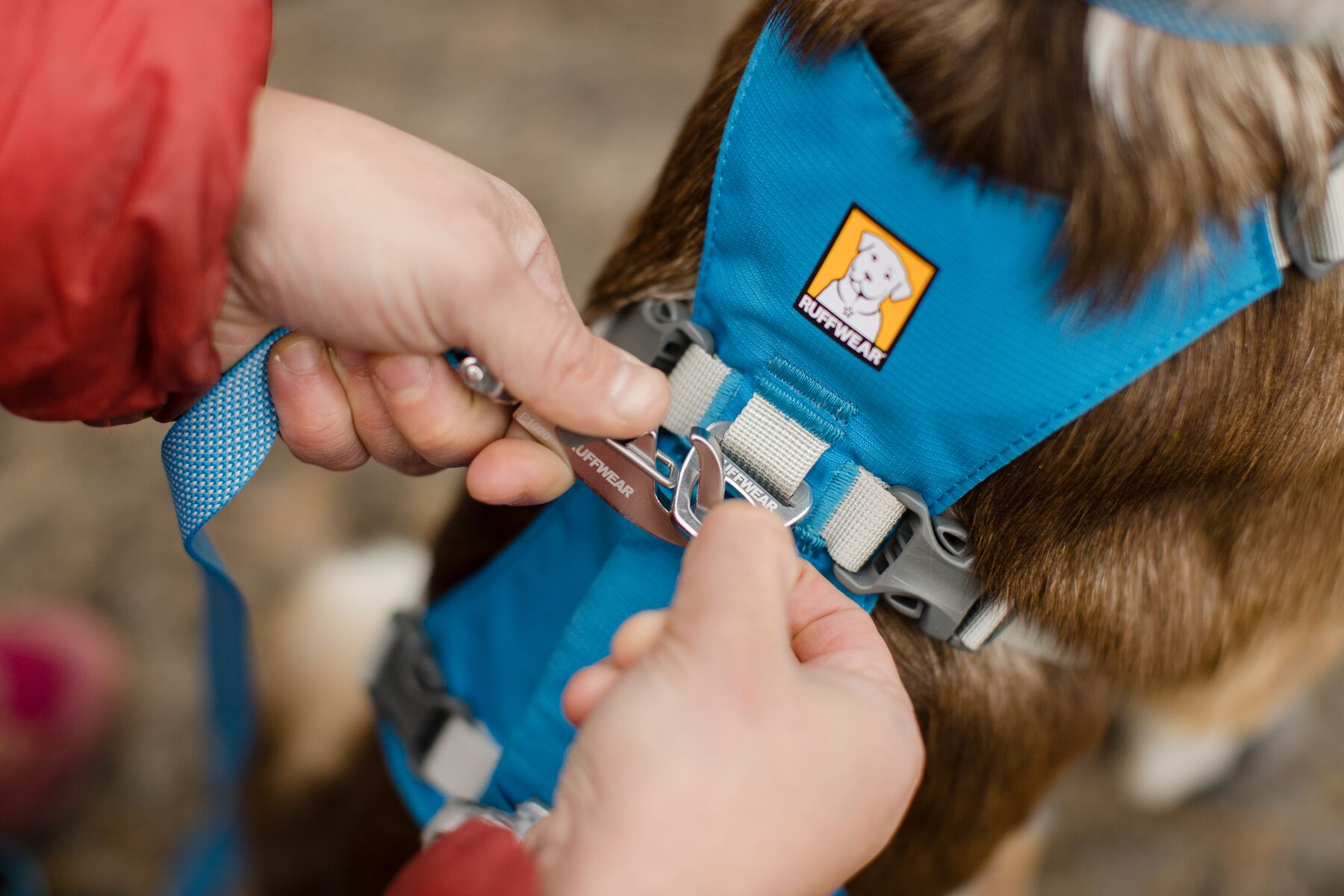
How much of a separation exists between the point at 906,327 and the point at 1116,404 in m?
0.11

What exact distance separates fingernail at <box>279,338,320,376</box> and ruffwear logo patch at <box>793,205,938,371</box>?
33 cm

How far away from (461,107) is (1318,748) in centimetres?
159

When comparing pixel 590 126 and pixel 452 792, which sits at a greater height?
pixel 590 126

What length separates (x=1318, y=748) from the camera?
1401 mm

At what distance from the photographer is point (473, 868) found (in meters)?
0.48

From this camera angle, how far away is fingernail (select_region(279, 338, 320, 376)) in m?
0.65

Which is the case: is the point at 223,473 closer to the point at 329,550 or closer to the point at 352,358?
the point at 352,358

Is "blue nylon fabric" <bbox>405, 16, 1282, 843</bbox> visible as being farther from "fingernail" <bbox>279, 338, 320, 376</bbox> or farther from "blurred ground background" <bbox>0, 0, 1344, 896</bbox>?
"blurred ground background" <bbox>0, 0, 1344, 896</bbox>

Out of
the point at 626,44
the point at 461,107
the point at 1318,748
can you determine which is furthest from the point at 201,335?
the point at 1318,748

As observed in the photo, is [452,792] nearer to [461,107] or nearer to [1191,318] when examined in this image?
[1191,318]

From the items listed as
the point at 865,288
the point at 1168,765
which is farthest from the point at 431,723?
the point at 1168,765

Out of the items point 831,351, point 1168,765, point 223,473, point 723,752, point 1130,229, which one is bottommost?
point 1168,765

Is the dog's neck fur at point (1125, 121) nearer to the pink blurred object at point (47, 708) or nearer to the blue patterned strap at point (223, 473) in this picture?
the blue patterned strap at point (223, 473)

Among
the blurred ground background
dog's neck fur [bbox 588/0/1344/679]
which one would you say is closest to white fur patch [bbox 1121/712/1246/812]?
the blurred ground background
